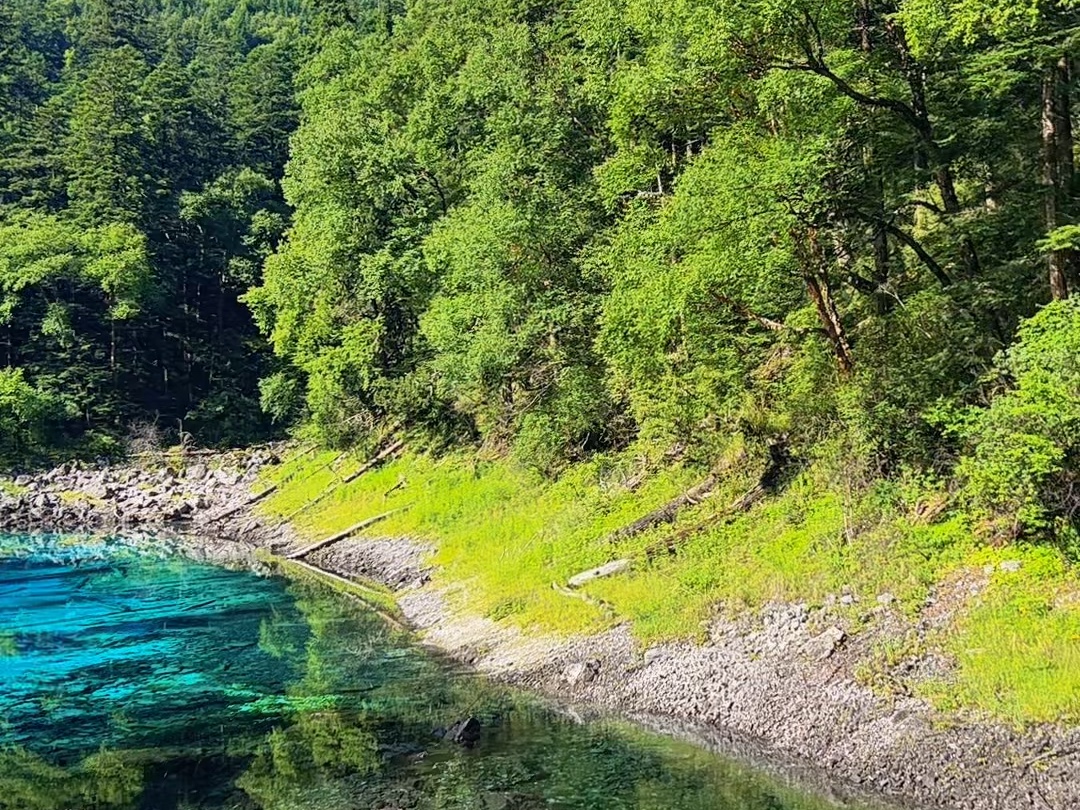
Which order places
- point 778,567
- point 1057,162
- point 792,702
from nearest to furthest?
point 792,702
point 1057,162
point 778,567

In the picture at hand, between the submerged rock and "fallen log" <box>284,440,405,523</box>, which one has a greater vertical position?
the submerged rock

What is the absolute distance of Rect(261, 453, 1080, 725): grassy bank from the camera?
14.2m

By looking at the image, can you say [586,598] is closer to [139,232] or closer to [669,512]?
[669,512]

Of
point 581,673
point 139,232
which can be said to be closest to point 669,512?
point 581,673

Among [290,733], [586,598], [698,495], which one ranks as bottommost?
[586,598]

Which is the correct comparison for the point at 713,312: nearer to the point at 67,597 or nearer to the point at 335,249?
the point at 67,597

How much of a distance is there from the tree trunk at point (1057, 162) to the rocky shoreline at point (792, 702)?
6608 millimetres

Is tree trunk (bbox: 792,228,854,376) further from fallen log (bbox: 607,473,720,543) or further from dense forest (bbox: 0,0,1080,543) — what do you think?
fallen log (bbox: 607,473,720,543)

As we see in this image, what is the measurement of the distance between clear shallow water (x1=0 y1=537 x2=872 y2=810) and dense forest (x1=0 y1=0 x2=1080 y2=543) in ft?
24.8

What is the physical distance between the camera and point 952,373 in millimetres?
18828

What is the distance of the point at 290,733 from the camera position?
17.8 meters

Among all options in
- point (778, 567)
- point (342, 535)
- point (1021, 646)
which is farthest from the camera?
point (342, 535)

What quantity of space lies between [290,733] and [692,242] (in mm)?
13466

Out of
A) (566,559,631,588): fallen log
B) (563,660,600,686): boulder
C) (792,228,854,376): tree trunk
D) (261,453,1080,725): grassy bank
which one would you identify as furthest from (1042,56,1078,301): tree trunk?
(566,559,631,588): fallen log
